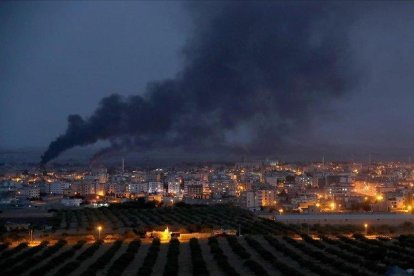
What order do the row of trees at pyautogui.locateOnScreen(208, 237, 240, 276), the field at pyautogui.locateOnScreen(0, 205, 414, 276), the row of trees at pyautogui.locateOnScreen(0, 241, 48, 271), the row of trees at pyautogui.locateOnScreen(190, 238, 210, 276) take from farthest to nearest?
1. the row of trees at pyautogui.locateOnScreen(0, 241, 48, 271)
2. the field at pyautogui.locateOnScreen(0, 205, 414, 276)
3. the row of trees at pyautogui.locateOnScreen(208, 237, 240, 276)
4. the row of trees at pyautogui.locateOnScreen(190, 238, 210, 276)

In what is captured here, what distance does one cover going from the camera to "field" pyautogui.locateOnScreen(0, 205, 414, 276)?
61.8ft

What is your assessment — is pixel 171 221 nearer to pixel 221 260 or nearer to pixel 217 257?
pixel 217 257

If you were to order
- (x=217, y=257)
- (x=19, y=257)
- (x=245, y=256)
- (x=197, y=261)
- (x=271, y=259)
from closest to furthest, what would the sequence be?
(x=197, y=261) → (x=271, y=259) → (x=217, y=257) → (x=245, y=256) → (x=19, y=257)

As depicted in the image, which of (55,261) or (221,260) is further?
(55,261)

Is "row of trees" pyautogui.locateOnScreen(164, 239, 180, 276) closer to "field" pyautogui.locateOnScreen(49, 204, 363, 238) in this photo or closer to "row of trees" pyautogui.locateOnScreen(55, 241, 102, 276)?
"row of trees" pyautogui.locateOnScreen(55, 241, 102, 276)

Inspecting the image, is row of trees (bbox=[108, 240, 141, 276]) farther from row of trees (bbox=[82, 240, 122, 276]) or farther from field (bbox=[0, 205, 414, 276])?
row of trees (bbox=[82, 240, 122, 276])

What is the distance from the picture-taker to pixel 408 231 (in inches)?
1325

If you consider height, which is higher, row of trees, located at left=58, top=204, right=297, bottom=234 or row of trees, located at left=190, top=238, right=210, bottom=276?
row of trees, located at left=58, top=204, right=297, bottom=234

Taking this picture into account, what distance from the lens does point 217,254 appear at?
859 inches

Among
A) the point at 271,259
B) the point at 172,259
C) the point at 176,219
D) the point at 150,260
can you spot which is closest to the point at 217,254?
the point at 172,259

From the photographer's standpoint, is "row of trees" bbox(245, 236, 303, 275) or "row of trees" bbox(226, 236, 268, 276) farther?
"row of trees" bbox(226, 236, 268, 276)

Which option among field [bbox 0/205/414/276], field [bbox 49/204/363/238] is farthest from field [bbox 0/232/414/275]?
field [bbox 49/204/363/238]

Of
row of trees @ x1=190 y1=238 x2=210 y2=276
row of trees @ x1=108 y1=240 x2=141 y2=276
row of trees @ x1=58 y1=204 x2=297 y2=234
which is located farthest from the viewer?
row of trees @ x1=58 y1=204 x2=297 y2=234

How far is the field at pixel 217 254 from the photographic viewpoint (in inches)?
741
